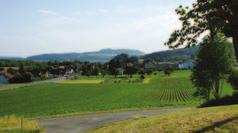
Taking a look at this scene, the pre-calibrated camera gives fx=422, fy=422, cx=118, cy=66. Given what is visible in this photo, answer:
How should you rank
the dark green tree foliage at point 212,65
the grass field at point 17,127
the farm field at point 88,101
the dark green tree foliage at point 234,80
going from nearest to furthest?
the grass field at point 17,127, the dark green tree foliage at point 234,80, the dark green tree foliage at point 212,65, the farm field at point 88,101

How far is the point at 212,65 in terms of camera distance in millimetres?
60000

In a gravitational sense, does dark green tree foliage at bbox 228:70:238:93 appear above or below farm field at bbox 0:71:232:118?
above

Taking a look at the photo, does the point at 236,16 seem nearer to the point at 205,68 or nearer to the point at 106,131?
the point at 106,131

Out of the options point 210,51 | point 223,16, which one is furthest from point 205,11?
point 210,51

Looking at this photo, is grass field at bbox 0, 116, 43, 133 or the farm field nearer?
grass field at bbox 0, 116, 43, 133

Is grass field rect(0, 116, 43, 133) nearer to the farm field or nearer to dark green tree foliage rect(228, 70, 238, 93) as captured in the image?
the farm field

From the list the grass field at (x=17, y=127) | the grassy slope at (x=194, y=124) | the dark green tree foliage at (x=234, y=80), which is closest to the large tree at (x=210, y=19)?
the grassy slope at (x=194, y=124)

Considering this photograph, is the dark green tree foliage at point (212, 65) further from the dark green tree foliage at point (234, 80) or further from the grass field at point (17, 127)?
the grass field at point (17, 127)

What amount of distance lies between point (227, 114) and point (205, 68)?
1563 inches

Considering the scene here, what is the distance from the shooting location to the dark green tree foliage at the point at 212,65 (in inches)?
2334

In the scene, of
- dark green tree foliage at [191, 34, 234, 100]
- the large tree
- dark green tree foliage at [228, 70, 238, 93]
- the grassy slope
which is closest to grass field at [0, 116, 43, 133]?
the grassy slope

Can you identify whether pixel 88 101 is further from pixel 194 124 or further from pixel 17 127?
pixel 194 124

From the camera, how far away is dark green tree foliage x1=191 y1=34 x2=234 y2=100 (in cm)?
5928

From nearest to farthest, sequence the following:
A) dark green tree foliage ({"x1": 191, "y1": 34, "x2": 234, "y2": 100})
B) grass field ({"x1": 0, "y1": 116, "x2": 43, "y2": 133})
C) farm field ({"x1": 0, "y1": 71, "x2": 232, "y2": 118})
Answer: grass field ({"x1": 0, "y1": 116, "x2": 43, "y2": 133}) → dark green tree foliage ({"x1": 191, "y1": 34, "x2": 234, "y2": 100}) → farm field ({"x1": 0, "y1": 71, "x2": 232, "y2": 118})
